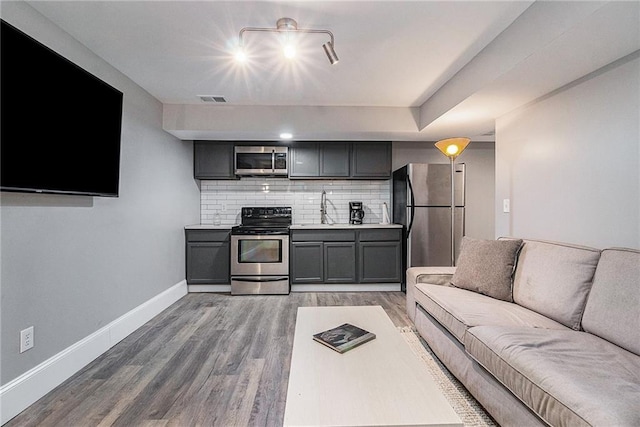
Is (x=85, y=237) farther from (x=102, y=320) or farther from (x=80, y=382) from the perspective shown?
(x=80, y=382)

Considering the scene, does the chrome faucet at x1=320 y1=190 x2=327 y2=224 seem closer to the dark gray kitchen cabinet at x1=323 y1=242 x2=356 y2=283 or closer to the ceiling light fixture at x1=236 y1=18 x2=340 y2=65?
the dark gray kitchen cabinet at x1=323 y1=242 x2=356 y2=283

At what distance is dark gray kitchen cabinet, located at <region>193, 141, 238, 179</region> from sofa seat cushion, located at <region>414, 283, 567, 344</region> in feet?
10.3

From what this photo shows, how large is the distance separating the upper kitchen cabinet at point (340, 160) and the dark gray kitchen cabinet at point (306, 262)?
1.01 meters

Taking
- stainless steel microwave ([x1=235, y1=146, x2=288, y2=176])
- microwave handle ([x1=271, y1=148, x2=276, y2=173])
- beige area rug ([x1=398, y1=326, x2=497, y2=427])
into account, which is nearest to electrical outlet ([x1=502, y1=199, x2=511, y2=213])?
beige area rug ([x1=398, y1=326, x2=497, y2=427])

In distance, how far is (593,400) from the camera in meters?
1.03

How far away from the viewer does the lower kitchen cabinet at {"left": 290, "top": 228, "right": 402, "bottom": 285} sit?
4152 mm

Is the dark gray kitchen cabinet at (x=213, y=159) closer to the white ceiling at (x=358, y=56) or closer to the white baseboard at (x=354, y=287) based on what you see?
the white ceiling at (x=358, y=56)

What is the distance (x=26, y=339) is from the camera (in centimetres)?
179

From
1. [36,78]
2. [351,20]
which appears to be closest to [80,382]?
[36,78]

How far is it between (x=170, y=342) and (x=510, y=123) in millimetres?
3673

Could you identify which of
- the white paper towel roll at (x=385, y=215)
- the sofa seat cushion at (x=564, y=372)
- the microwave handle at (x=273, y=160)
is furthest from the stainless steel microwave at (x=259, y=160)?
the sofa seat cushion at (x=564, y=372)

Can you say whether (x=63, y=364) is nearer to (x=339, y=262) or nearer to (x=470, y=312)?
(x=470, y=312)

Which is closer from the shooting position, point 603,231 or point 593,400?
point 593,400

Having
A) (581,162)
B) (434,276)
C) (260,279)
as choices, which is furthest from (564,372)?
(260,279)
